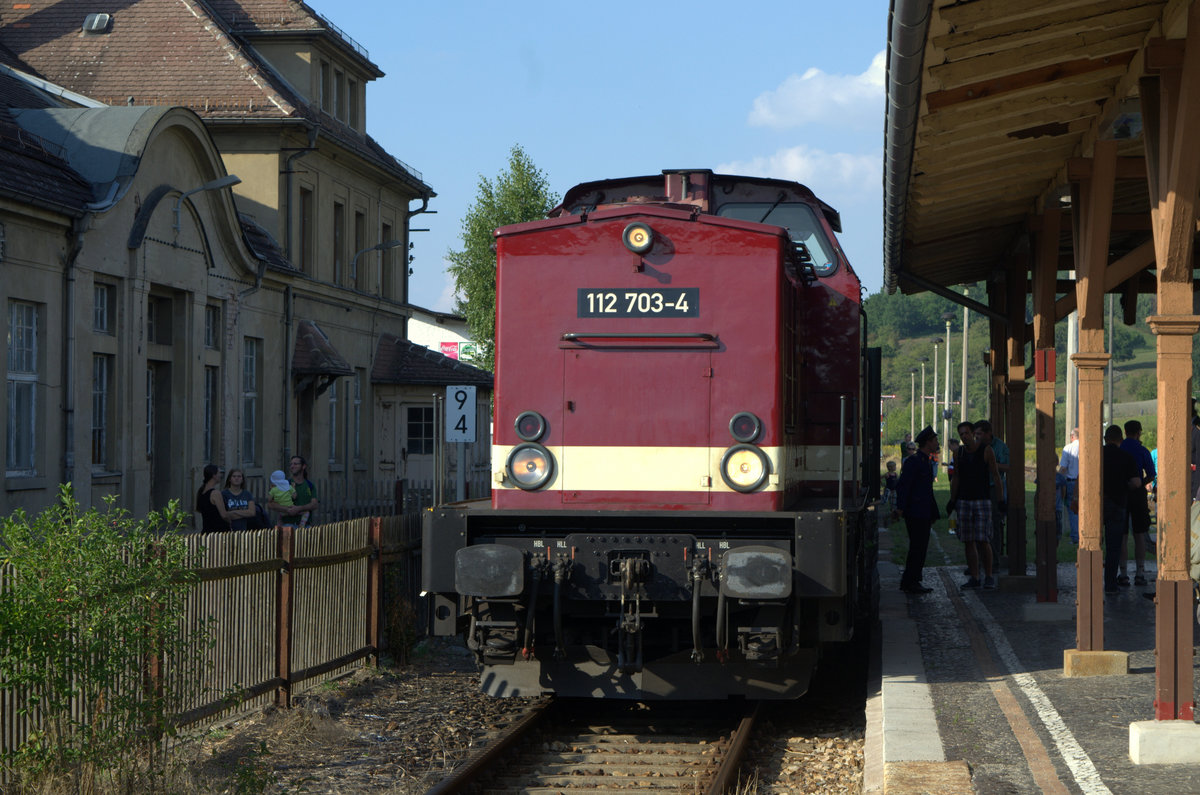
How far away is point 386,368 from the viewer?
3170 cm

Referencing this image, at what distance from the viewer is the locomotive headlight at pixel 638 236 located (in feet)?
30.4

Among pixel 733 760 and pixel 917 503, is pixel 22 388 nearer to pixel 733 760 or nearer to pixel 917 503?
pixel 917 503

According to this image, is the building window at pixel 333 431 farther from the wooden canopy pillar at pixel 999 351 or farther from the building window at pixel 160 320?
the wooden canopy pillar at pixel 999 351

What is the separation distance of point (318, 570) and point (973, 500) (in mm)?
7953

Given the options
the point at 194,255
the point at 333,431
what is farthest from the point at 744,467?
the point at 333,431

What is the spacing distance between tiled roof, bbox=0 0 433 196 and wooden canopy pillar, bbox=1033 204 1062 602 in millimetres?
16566

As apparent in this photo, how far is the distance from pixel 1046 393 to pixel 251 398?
1564cm

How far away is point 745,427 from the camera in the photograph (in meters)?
9.12

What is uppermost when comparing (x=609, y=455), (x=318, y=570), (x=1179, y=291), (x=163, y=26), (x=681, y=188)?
(x=163, y=26)

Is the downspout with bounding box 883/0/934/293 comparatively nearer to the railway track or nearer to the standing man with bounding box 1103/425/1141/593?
the railway track

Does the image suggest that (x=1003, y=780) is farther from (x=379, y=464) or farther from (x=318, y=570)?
(x=379, y=464)

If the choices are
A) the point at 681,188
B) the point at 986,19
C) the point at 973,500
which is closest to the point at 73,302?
the point at 681,188

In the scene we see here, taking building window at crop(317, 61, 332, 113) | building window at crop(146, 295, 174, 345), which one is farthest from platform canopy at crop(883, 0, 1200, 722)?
building window at crop(317, 61, 332, 113)

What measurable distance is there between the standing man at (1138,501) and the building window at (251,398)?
14.9 m
